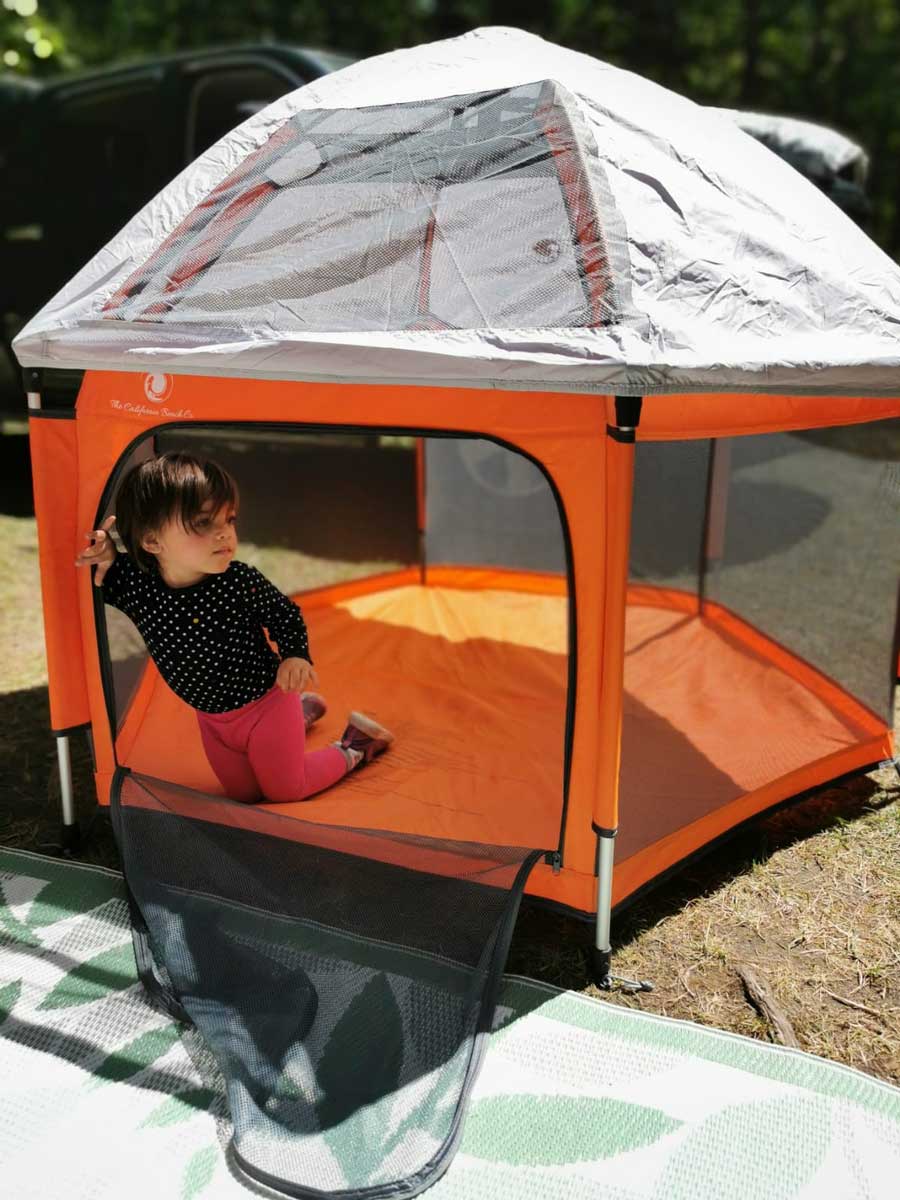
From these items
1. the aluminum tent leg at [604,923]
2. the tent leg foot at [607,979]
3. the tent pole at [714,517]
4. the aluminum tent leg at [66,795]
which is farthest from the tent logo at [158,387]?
the tent pole at [714,517]

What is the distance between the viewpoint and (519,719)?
3.34 metres

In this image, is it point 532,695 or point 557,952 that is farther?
point 532,695

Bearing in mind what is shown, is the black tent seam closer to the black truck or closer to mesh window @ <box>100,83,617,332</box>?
mesh window @ <box>100,83,617,332</box>

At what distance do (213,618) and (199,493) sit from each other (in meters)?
0.33

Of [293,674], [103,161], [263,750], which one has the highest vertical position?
[103,161]

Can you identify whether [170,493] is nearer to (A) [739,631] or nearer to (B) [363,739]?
(B) [363,739]

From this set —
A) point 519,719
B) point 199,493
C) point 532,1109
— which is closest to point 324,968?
point 532,1109

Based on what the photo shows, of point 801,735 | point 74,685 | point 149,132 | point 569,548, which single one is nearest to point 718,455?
point 801,735

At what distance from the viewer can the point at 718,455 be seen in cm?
356

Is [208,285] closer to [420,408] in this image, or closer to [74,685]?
[420,408]

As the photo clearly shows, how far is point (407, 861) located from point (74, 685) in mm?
1028

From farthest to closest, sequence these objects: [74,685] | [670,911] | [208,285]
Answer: [74,685] → [670,911] → [208,285]

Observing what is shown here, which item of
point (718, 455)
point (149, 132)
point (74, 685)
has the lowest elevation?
point (74, 685)

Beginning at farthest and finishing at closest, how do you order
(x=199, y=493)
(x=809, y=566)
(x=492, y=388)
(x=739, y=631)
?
(x=809, y=566) → (x=739, y=631) → (x=199, y=493) → (x=492, y=388)
